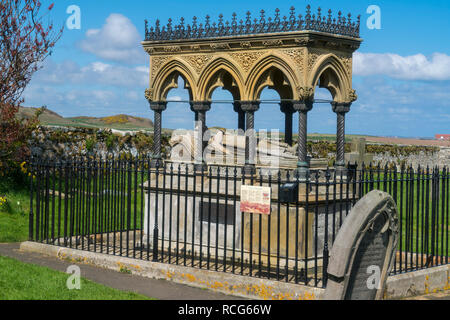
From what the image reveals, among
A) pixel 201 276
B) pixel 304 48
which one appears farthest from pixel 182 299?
pixel 304 48

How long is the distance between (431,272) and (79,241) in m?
7.25

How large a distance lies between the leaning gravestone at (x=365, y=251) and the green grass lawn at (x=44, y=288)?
3.03 meters

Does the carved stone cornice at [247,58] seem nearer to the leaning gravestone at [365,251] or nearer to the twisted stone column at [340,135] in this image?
the twisted stone column at [340,135]

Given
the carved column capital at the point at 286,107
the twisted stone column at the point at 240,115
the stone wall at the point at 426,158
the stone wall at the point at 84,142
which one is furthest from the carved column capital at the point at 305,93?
the stone wall at the point at 426,158

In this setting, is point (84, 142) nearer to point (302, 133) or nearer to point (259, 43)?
point (259, 43)

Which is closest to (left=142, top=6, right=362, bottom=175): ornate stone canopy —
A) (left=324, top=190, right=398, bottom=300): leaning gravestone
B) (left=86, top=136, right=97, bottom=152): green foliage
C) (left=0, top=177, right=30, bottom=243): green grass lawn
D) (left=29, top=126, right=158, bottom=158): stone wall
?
(left=324, top=190, right=398, bottom=300): leaning gravestone

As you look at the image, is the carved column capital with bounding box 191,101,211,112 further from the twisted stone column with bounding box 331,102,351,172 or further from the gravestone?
the gravestone

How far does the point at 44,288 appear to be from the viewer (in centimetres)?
904

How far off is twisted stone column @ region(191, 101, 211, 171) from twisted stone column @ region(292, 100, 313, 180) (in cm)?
232

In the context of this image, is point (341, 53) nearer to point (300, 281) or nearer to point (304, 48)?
point (304, 48)

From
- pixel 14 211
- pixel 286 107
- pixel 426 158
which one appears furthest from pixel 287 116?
pixel 426 158

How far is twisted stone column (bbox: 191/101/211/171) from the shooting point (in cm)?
1248

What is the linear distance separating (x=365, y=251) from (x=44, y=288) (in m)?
4.83

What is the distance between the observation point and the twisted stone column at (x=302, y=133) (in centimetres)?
1091
